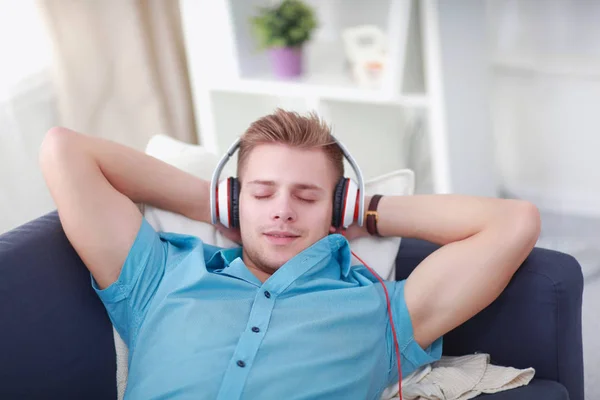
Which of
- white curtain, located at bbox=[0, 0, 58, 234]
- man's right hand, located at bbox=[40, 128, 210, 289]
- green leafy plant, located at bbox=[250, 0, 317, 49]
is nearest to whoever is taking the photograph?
man's right hand, located at bbox=[40, 128, 210, 289]

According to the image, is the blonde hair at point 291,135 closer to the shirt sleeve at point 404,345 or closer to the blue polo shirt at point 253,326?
the blue polo shirt at point 253,326

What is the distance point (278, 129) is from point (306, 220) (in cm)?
20

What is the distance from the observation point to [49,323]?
1.40 m

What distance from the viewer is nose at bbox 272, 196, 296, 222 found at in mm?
1463

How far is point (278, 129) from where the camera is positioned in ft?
5.07

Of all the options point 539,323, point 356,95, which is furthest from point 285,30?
point 539,323

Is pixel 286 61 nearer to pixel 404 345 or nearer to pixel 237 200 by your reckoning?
pixel 237 200

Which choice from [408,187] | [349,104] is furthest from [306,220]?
[349,104]

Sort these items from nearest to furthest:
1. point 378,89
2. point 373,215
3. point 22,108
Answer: point 373,215 → point 22,108 → point 378,89

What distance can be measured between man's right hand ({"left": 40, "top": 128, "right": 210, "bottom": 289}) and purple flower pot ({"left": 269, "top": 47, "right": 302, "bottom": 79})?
3.96 ft

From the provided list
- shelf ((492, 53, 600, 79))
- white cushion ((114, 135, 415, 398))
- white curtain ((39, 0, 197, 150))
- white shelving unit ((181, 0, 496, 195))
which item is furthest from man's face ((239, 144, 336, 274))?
shelf ((492, 53, 600, 79))

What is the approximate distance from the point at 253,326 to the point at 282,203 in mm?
251

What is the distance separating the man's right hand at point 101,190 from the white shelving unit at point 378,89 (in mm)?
1096

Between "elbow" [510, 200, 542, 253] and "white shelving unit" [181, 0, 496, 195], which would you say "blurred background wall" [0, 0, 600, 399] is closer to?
"white shelving unit" [181, 0, 496, 195]
